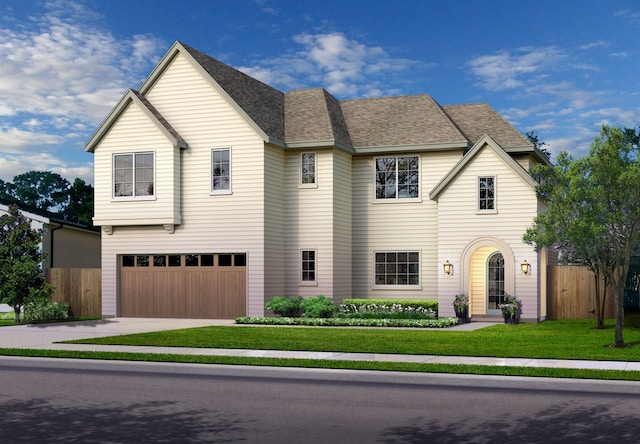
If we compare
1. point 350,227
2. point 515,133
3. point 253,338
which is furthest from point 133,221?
point 515,133

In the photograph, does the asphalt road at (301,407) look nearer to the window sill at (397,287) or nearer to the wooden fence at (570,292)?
the wooden fence at (570,292)

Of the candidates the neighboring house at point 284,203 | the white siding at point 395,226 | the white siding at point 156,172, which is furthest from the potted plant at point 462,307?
the white siding at point 156,172

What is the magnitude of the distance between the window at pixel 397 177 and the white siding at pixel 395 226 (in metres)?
0.27

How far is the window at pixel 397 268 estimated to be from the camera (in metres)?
32.2

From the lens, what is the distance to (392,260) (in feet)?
107

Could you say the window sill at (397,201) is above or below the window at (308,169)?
below

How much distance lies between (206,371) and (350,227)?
17.4m

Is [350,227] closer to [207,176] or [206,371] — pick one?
[207,176]

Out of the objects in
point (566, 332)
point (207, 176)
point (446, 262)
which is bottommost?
point (566, 332)

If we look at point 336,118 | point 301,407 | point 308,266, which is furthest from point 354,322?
point 301,407

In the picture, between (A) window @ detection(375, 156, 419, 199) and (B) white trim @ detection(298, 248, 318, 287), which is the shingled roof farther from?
(B) white trim @ detection(298, 248, 318, 287)

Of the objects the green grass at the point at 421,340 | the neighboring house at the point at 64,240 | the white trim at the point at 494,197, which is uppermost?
the white trim at the point at 494,197

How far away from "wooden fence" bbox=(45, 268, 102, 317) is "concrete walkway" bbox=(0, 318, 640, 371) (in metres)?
2.35

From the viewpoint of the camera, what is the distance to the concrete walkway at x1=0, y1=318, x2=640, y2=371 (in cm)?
1620
